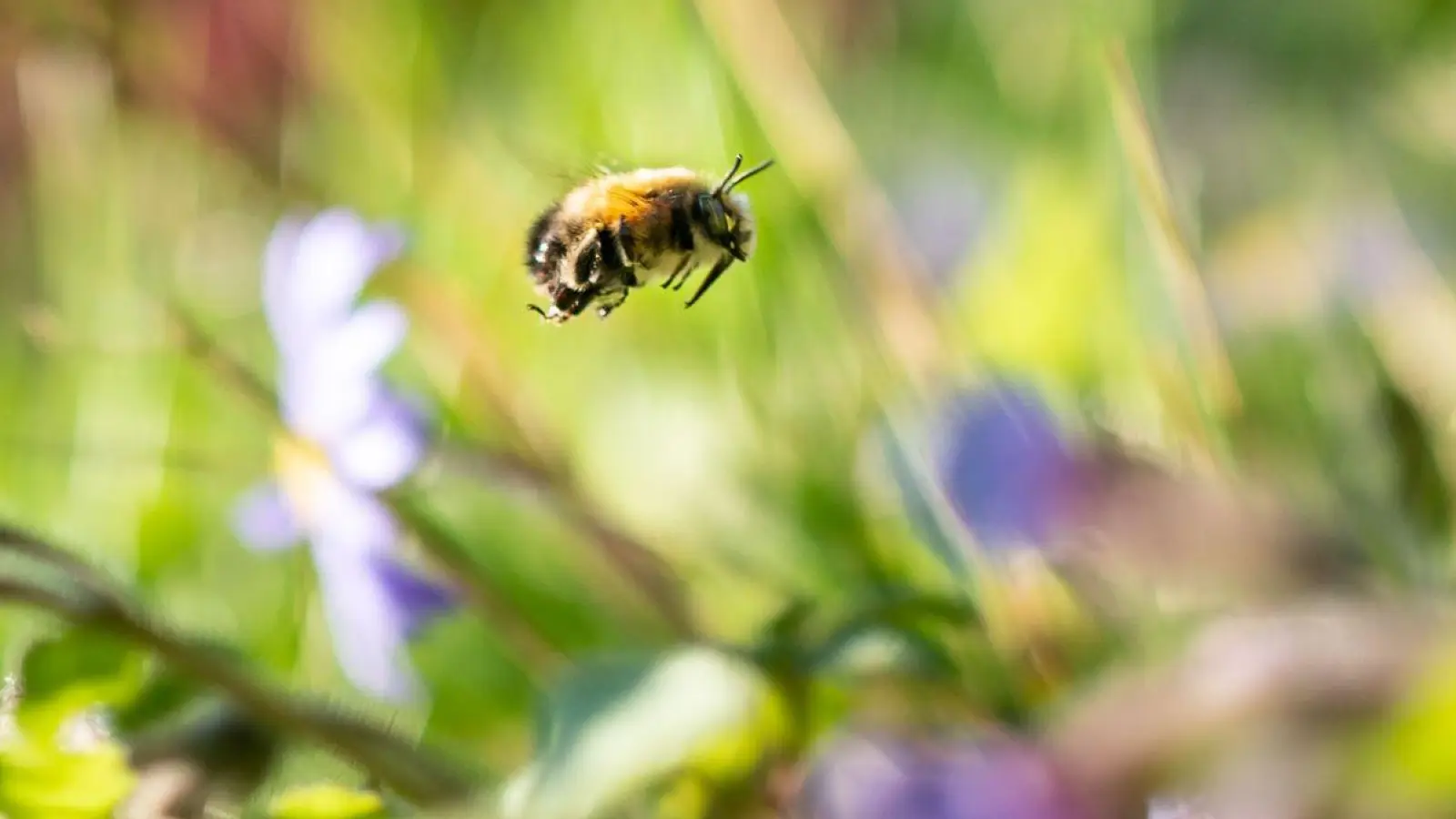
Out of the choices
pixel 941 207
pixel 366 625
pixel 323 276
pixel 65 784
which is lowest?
pixel 65 784

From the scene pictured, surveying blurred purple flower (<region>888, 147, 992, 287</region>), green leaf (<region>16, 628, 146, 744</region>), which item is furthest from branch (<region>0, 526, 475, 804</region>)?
blurred purple flower (<region>888, 147, 992, 287</region>)

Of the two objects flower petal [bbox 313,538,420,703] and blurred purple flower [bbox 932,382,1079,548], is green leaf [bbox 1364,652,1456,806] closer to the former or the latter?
blurred purple flower [bbox 932,382,1079,548]

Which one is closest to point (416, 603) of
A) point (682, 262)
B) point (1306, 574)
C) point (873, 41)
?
point (682, 262)

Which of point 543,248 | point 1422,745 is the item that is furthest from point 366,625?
point 1422,745

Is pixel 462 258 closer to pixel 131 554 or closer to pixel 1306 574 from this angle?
pixel 131 554

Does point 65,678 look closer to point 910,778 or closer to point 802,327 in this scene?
point 910,778

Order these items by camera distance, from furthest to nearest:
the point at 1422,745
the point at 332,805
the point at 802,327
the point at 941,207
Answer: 1. the point at 941,207
2. the point at 802,327
3. the point at 332,805
4. the point at 1422,745
